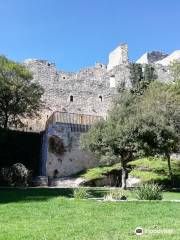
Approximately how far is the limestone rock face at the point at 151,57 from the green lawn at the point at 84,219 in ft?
138

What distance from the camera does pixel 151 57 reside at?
56.5 metres

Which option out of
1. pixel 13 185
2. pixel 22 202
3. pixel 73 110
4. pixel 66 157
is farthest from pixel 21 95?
pixel 22 202

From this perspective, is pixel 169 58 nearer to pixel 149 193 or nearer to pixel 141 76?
pixel 141 76

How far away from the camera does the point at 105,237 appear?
9.26m

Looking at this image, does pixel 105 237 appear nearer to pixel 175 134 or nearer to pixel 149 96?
pixel 175 134

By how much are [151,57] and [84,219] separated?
1841 inches

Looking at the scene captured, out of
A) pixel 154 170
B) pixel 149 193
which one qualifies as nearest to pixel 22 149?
pixel 154 170

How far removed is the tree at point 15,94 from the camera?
1216 inches

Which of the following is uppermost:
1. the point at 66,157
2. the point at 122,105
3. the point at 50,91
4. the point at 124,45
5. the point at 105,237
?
the point at 124,45

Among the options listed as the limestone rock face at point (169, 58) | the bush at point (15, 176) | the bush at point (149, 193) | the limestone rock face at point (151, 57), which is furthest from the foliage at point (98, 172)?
the limestone rock face at point (151, 57)

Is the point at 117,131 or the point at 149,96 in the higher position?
the point at 149,96

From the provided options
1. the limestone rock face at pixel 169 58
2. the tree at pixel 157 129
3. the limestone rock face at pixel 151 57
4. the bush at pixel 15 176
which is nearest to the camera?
the tree at pixel 157 129

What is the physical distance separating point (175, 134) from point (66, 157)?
A: 962cm

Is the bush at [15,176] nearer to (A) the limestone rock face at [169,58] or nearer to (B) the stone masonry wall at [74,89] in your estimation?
Result: (B) the stone masonry wall at [74,89]
